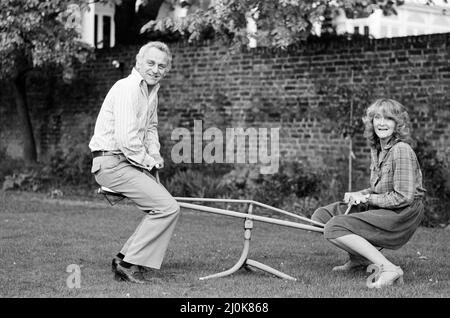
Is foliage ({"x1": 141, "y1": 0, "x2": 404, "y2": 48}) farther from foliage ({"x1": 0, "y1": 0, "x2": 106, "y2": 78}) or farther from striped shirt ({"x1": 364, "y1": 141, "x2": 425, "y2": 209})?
striped shirt ({"x1": 364, "y1": 141, "x2": 425, "y2": 209})

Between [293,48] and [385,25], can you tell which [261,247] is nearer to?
[293,48]

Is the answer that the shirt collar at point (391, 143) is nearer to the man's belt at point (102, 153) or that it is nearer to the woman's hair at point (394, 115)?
the woman's hair at point (394, 115)

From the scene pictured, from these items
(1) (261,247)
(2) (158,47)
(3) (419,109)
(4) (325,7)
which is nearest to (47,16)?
(4) (325,7)

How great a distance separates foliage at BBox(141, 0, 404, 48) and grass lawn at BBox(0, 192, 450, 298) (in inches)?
108

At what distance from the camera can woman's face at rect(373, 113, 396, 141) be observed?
684 cm

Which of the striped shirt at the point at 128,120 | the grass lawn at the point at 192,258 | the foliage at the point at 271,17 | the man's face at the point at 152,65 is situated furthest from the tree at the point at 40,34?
the striped shirt at the point at 128,120

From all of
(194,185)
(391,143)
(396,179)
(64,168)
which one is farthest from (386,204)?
(64,168)

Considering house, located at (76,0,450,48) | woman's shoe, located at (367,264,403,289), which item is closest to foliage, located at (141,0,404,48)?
house, located at (76,0,450,48)

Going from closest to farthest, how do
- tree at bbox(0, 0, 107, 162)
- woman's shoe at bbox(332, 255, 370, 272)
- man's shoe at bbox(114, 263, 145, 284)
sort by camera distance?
1. man's shoe at bbox(114, 263, 145, 284)
2. woman's shoe at bbox(332, 255, 370, 272)
3. tree at bbox(0, 0, 107, 162)

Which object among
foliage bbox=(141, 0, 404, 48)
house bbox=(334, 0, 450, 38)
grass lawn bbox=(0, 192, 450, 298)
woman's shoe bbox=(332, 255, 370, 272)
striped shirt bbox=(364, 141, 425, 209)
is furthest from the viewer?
house bbox=(334, 0, 450, 38)

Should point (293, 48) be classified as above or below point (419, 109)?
above
